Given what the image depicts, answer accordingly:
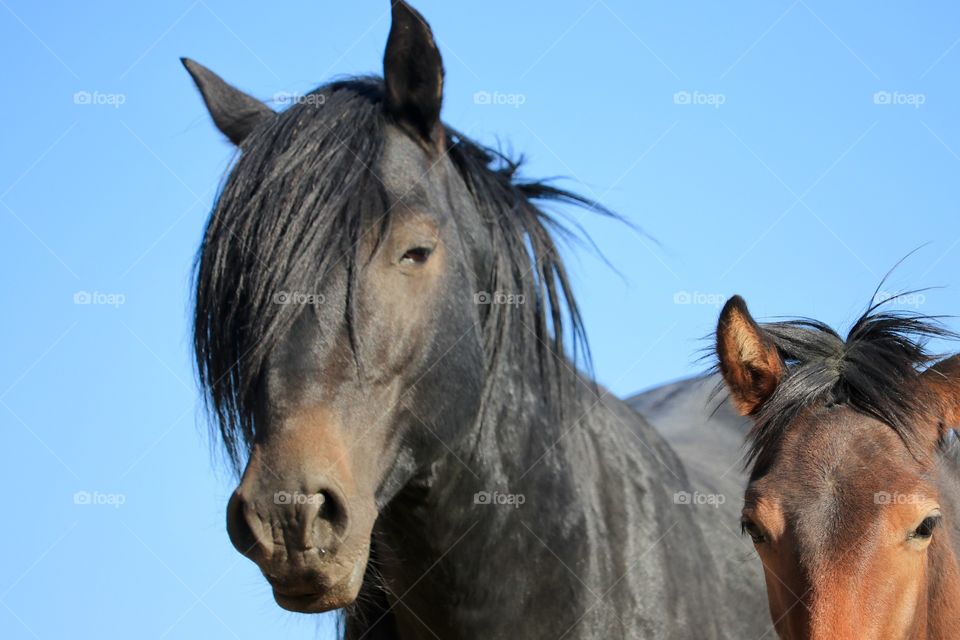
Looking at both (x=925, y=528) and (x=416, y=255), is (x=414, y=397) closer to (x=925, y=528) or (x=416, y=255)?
(x=416, y=255)

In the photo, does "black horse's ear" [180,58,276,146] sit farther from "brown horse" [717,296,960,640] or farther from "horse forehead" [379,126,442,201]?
"brown horse" [717,296,960,640]

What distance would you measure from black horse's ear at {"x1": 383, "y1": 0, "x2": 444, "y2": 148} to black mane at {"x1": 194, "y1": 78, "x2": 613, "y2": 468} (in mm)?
93

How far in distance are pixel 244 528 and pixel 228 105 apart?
191cm

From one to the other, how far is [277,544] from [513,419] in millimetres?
1167

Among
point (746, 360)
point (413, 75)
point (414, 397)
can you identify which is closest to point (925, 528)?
point (746, 360)

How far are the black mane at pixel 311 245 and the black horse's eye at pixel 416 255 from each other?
0.13 m

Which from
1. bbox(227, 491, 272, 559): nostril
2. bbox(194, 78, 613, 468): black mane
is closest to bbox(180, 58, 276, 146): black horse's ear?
bbox(194, 78, 613, 468): black mane

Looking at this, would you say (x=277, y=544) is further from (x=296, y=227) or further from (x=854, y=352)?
(x=854, y=352)

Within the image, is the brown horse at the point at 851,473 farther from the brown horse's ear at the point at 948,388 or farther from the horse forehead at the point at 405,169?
the horse forehead at the point at 405,169

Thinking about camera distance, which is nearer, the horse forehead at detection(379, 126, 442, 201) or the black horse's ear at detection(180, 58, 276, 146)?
the horse forehead at detection(379, 126, 442, 201)

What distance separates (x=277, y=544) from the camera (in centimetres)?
364

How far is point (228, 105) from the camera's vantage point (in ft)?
16.1

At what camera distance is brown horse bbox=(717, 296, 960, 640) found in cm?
381

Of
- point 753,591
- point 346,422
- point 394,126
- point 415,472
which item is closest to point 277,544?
point 346,422
